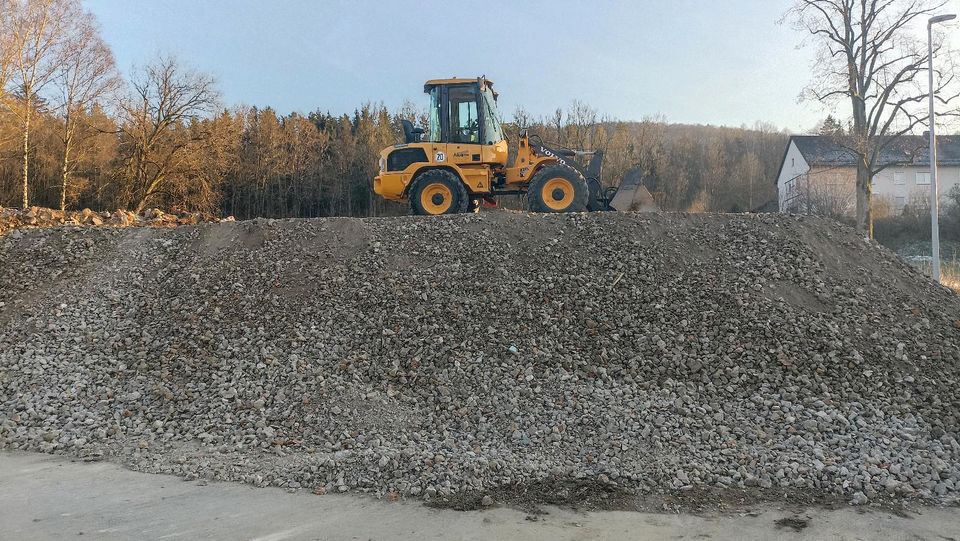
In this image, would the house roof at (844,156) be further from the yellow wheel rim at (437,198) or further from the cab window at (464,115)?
the yellow wheel rim at (437,198)

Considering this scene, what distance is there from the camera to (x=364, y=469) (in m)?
5.50

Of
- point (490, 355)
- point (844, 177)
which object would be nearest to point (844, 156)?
point (844, 177)

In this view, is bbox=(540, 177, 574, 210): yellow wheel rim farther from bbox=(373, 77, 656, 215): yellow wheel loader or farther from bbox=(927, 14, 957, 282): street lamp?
bbox=(927, 14, 957, 282): street lamp

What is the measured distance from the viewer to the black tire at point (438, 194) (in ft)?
40.8

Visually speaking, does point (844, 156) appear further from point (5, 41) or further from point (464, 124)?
point (5, 41)

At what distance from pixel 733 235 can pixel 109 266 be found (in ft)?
36.8

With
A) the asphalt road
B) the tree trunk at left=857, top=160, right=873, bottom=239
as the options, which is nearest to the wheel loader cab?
the asphalt road

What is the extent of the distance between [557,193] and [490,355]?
5667mm

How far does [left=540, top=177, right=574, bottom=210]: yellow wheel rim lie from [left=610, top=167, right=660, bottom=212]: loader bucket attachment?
1.64 m

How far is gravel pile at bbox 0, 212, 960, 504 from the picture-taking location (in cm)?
574

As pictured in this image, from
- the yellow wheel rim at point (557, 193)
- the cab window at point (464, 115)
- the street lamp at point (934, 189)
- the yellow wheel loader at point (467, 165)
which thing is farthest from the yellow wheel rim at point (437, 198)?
the street lamp at point (934, 189)

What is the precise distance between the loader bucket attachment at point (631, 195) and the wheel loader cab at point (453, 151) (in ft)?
9.59

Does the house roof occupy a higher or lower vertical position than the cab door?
higher

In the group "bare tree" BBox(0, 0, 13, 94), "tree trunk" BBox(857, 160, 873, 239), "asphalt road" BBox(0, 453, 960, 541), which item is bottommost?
"asphalt road" BBox(0, 453, 960, 541)
